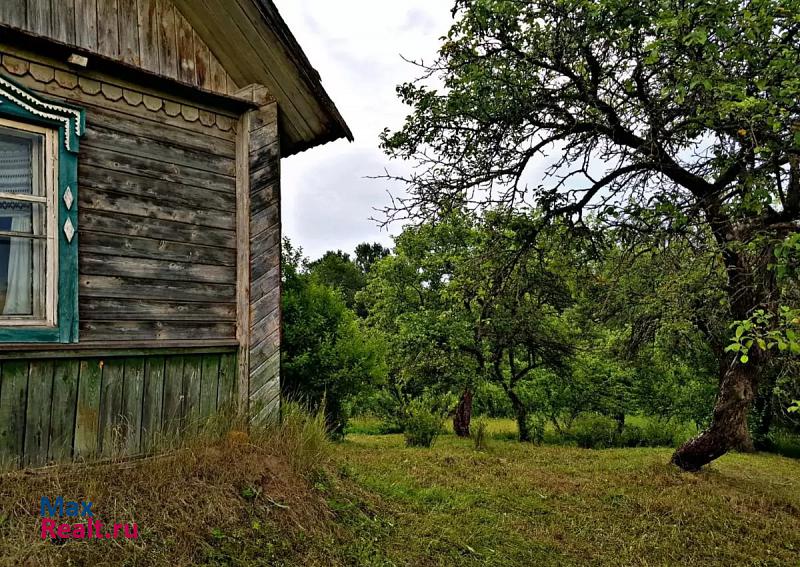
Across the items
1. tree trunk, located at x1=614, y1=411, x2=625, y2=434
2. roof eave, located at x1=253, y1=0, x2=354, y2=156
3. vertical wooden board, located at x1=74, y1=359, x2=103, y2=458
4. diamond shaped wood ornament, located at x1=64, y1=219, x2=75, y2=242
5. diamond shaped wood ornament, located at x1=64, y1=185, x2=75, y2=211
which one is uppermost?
roof eave, located at x1=253, y1=0, x2=354, y2=156

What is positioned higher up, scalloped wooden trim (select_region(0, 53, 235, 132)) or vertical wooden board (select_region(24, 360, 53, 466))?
scalloped wooden trim (select_region(0, 53, 235, 132))

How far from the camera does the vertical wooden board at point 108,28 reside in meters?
4.64

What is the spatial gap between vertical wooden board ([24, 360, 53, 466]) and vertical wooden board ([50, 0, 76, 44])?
104 inches

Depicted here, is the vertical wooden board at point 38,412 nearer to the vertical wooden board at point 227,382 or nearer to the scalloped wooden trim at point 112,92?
the vertical wooden board at point 227,382

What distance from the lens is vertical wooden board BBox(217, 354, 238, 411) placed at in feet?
16.7

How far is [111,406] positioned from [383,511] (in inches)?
116

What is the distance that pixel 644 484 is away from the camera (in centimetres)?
884

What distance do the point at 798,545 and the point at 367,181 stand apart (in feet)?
22.1

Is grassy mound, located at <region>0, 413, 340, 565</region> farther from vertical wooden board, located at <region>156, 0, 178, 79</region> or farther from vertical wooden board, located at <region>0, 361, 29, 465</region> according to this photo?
vertical wooden board, located at <region>156, 0, 178, 79</region>

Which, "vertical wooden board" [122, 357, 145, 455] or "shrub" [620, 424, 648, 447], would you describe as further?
"shrub" [620, 424, 648, 447]

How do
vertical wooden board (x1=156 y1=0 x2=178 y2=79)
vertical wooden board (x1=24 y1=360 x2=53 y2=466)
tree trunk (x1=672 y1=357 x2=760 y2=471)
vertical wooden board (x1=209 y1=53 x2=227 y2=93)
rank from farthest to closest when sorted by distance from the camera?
1. tree trunk (x1=672 y1=357 x2=760 y2=471)
2. vertical wooden board (x1=209 y1=53 x2=227 y2=93)
3. vertical wooden board (x1=156 y1=0 x2=178 y2=79)
4. vertical wooden board (x1=24 y1=360 x2=53 y2=466)

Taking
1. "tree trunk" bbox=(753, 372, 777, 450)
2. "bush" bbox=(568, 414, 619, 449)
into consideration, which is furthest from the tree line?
"tree trunk" bbox=(753, 372, 777, 450)

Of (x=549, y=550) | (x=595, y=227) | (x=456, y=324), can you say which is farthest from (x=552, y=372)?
(x=549, y=550)

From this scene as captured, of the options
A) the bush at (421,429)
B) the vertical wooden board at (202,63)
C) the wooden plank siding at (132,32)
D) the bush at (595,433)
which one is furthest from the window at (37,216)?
the bush at (595,433)
